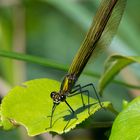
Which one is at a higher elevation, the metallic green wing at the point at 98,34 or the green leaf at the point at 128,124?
the metallic green wing at the point at 98,34

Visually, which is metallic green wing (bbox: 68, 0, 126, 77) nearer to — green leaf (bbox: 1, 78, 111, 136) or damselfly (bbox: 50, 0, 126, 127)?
damselfly (bbox: 50, 0, 126, 127)

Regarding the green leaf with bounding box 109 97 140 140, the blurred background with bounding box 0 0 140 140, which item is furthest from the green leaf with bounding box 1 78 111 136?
the blurred background with bounding box 0 0 140 140

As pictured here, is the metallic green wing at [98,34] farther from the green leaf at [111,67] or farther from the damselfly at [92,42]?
the green leaf at [111,67]

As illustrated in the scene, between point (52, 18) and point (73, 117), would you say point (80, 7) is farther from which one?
point (73, 117)

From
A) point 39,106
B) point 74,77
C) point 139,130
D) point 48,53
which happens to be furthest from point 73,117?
point 48,53

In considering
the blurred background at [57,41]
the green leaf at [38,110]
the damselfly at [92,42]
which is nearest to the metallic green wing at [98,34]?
the damselfly at [92,42]

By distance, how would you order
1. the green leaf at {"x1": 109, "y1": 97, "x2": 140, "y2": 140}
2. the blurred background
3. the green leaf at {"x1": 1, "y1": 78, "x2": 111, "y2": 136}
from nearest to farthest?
the green leaf at {"x1": 109, "y1": 97, "x2": 140, "y2": 140} → the green leaf at {"x1": 1, "y1": 78, "x2": 111, "y2": 136} → the blurred background
